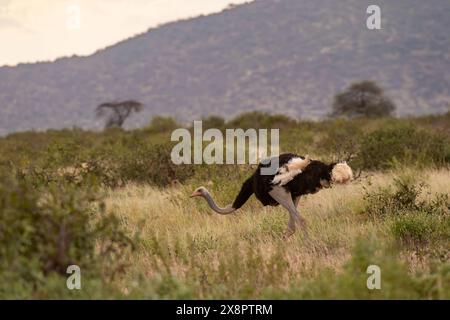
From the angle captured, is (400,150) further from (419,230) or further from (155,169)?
A: (419,230)

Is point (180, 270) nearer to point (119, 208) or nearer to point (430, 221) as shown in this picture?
point (430, 221)

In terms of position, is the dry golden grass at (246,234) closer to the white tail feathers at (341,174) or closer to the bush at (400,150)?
the white tail feathers at (341,174)

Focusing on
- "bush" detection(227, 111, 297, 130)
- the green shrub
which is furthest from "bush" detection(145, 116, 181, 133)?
the green shrub

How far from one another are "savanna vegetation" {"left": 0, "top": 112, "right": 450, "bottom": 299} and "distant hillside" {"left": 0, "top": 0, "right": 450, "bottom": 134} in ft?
261

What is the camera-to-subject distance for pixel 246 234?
7.92 metres

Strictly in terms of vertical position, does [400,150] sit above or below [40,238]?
above

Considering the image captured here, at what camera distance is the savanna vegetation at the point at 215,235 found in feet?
14.6

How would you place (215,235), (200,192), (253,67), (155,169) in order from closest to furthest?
(215,235), (200,192), (155,169), (253,67)

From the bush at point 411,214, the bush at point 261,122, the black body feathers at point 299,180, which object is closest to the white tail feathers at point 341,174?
the black body feathers at point 299,180

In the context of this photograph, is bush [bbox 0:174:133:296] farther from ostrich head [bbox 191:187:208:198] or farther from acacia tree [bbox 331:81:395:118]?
acacia tree [bbox 331:81:395:118]

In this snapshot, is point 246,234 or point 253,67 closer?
point 246,234

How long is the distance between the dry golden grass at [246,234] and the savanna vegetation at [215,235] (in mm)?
19

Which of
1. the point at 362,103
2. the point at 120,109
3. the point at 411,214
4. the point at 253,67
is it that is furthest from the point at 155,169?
the point at 253,67

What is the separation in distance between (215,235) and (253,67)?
109 meters
